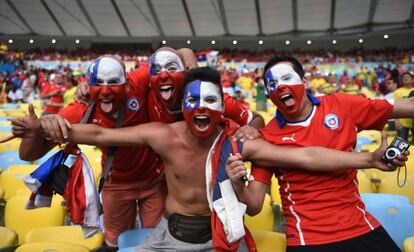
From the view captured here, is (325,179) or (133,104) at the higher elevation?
(133,104)

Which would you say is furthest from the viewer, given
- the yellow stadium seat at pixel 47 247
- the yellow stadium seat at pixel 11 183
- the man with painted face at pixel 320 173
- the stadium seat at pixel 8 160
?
the stadium seat at pixel 8 160

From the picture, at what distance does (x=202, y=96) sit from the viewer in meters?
2.65

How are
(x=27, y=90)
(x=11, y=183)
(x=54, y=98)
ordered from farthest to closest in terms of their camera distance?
(x=27, y=90)
(x=54, y=98)
(x=11, y=183)

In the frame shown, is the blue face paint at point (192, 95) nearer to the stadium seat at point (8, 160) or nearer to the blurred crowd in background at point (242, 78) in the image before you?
the stadium seat at point (8, 160)

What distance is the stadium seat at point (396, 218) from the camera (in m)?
3.12

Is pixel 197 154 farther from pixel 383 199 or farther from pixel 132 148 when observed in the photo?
pixel 383 199

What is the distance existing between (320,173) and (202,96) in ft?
2.61

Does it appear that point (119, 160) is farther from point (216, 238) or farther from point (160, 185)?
point (216, 238)

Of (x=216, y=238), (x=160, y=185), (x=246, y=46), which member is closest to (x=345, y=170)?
(x=216, y=238)

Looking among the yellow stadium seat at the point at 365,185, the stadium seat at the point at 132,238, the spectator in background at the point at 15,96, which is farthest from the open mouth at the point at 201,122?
the spectator in background at the point at 15,96

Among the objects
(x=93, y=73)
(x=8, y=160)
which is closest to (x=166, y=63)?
(x=93, y=73)

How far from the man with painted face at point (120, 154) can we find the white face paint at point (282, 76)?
971mm

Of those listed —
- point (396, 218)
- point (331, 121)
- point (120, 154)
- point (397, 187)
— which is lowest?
point (397, 187)

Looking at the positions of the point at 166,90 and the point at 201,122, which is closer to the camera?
the point at 201,122
